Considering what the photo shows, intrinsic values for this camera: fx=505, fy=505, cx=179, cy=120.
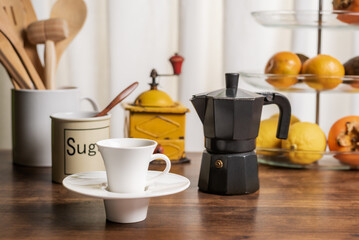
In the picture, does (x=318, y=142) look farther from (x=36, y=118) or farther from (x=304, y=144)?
(x=36, y=118)

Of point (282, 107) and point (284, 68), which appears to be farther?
point (284, 68)

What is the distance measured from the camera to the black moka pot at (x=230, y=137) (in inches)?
35.0

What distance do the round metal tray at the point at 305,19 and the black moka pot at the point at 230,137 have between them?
0.35 metres

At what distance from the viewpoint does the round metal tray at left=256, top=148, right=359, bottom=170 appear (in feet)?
3.68

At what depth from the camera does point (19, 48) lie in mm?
1078

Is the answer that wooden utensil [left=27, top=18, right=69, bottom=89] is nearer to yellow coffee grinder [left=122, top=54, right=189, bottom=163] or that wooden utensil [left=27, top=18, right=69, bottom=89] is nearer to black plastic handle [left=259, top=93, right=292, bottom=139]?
yellow coffee grinder [left=122, top=54, right=189, bottom=163]

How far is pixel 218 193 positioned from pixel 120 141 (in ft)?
0.73

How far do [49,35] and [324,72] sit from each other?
2.01ft

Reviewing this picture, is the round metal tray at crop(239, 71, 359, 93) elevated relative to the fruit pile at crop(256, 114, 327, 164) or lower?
elevated

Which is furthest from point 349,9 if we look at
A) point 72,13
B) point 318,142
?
point 72,13

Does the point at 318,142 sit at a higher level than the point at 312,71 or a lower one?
lower

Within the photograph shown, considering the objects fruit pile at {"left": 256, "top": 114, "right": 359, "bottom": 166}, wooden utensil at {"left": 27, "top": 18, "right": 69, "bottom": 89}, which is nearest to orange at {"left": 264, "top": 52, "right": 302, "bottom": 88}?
fruit pile at {"left": 256, "top": 114, "right": 359, "bottom": 166}

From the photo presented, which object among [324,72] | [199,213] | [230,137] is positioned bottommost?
[199,213]

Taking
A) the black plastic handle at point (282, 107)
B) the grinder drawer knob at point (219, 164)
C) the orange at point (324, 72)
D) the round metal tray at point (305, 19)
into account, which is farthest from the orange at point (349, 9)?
the grinder drawer knob at point (219, 164)
